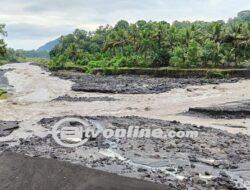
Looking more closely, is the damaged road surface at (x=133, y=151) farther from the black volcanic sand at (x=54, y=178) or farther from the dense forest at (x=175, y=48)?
the dense forest at (x=175, y=48)

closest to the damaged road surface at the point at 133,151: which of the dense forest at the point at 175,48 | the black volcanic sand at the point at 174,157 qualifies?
the black volcanic sand at the point at 174,157

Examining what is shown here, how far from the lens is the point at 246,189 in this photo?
1250 cm

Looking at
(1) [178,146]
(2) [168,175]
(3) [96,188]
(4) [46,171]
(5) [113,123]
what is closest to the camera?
(3) [96,188]

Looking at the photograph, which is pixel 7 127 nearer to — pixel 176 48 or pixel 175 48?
pixel 176 48

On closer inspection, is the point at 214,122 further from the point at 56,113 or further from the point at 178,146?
the point at 56,113

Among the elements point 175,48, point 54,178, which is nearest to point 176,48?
point 175,48

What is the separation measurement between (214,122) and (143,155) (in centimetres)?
843

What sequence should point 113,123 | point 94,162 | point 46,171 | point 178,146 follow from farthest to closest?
point 113,123, point 178,146, point 94,162, point 46,171

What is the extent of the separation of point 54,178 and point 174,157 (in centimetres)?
540

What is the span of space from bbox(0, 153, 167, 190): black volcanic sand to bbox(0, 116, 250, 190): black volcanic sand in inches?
71.3

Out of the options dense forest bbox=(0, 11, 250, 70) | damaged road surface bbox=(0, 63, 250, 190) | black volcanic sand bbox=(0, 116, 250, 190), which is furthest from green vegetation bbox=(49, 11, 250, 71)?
black volcanic sand bbox=(0, 116, 250, 190)

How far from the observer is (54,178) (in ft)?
39.0

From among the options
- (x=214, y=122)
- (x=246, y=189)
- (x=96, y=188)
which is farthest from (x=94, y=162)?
(x=214, y=122)

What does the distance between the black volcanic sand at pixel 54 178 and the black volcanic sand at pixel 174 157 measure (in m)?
1.81
